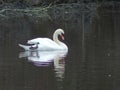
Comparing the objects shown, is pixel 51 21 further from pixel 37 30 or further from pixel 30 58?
pixel 30 58

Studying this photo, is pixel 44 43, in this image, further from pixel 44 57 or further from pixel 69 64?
pixel 69 64

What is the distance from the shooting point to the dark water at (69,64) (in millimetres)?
11893

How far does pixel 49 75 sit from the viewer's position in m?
13.0

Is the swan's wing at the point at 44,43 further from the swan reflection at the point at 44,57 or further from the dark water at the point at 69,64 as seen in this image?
the dark water at the point at 69,64

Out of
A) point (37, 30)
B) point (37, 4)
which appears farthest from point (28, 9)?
point (37, 30)

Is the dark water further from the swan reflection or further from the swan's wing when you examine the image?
the swan's wing

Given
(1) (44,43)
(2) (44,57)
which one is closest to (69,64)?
(2) (44,57)

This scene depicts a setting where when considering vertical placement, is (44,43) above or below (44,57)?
above

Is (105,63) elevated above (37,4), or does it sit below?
below

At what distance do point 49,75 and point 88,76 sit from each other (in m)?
0.92

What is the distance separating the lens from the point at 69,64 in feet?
47.7

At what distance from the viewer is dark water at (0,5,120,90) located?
1189cm

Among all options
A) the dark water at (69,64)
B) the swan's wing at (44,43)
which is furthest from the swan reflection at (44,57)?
the swan's wing at (44,43)

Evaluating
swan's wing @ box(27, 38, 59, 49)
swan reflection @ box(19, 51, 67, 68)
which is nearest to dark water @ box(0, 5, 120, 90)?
swan reflection @ box(19, 51, 67, 68)
